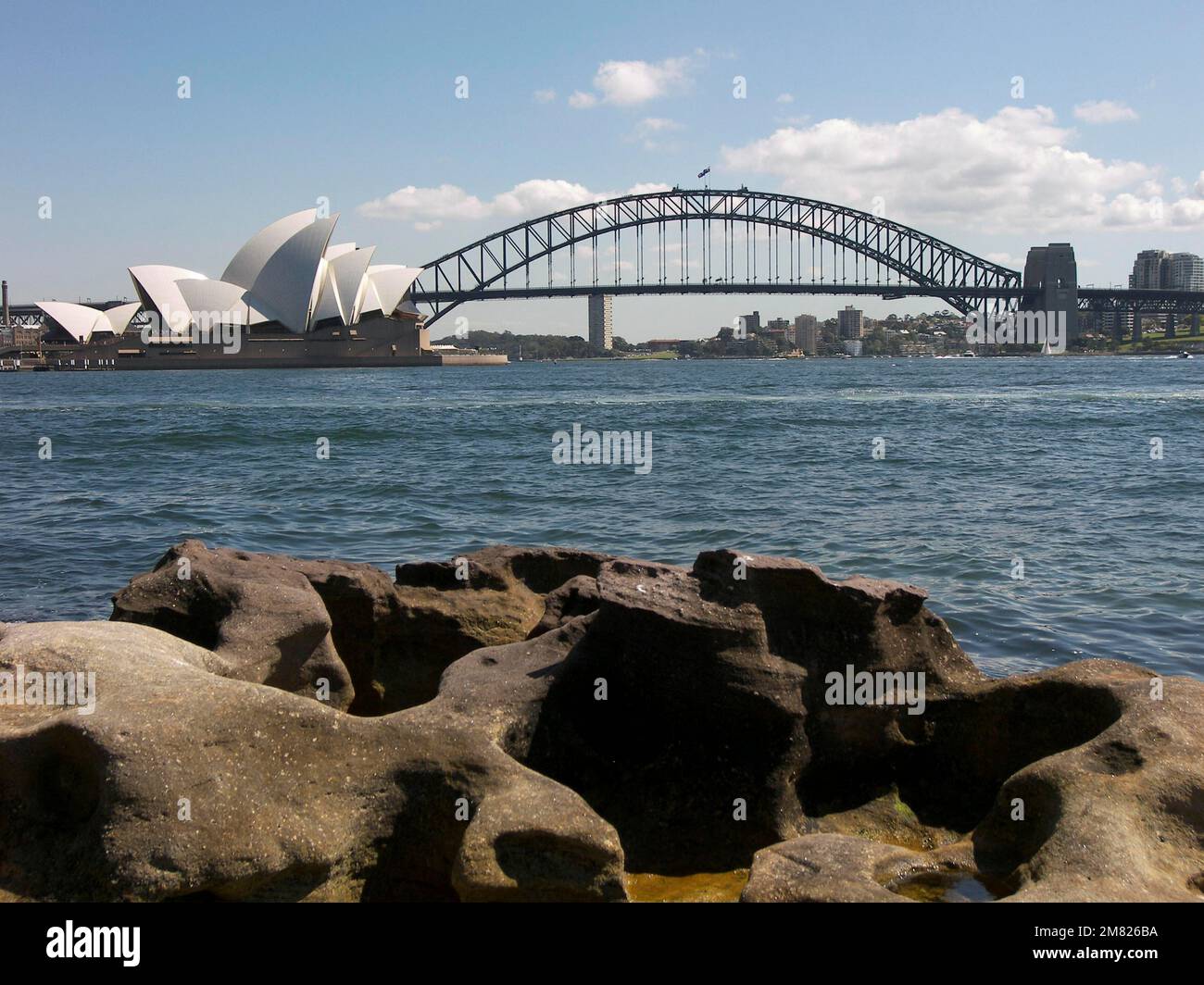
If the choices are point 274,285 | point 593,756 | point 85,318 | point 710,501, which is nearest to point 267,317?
point 274,285

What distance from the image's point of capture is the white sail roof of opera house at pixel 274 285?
6669cm

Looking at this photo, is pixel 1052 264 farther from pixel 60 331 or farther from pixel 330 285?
pixel 60 331

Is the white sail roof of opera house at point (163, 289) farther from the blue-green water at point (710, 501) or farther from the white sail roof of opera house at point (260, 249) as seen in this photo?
the blue-green water at point (710, 501)

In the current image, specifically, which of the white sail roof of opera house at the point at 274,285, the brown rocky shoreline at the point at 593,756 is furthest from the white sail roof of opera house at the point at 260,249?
the brown rocky shoreline at the point at 593,756

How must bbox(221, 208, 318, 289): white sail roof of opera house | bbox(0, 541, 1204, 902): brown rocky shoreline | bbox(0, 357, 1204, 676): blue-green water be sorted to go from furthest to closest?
bbox(221, 208, 318, 289): white sail roof of opera house, bbox(0, 357, 1204, 676): blue-green water, bbox(0, 541, 1204, 902): brown rocky shoreline

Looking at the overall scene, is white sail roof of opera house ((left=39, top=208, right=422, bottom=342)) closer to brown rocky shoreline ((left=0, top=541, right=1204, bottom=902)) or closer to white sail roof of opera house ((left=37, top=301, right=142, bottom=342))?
white sail roof of opera house ((left=37, top=301, right=142, bottom=342))

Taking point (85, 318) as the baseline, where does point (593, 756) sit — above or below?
below

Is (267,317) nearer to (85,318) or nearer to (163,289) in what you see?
(163,289)

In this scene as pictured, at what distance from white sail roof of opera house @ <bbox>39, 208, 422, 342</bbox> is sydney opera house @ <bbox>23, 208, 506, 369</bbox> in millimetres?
59

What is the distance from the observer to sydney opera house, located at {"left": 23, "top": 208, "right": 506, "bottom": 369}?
68.1m

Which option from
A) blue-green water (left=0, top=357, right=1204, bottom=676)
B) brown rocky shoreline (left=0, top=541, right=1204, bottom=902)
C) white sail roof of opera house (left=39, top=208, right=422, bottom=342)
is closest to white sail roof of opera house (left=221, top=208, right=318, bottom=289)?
white sail roof of opera house (left=39, top=208, right=422, bottom=342)

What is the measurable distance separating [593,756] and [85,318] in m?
87.0

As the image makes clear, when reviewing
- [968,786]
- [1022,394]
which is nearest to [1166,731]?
[968,786]

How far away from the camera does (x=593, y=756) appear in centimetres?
376
